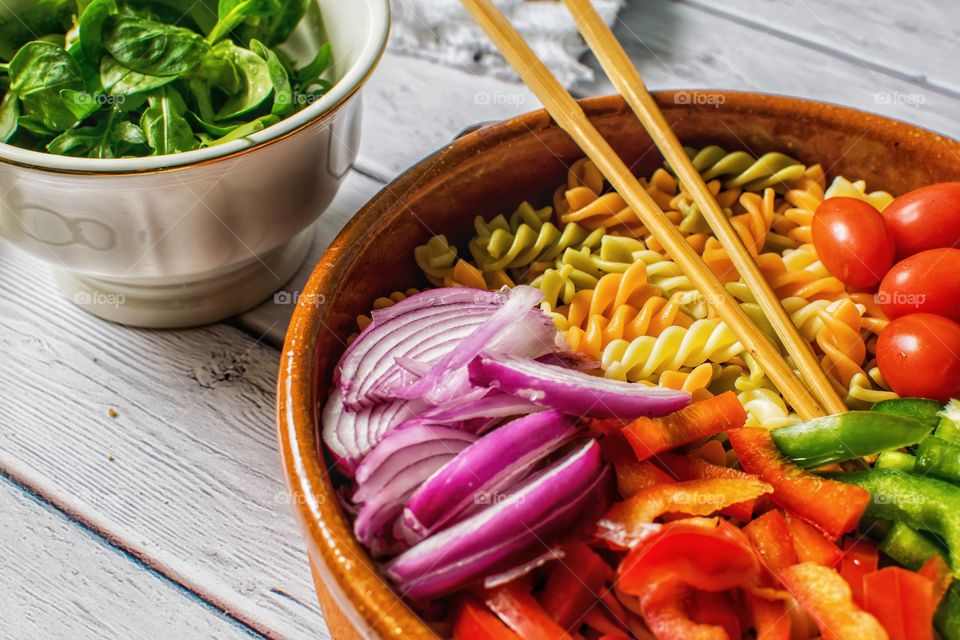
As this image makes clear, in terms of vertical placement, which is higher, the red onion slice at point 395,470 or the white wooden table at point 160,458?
the red onion slice at point 395,470

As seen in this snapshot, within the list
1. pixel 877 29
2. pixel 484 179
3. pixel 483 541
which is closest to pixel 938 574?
pixel 483 541

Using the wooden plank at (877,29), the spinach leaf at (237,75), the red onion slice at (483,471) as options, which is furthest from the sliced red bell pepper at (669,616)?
the wooden plank at (877,29)

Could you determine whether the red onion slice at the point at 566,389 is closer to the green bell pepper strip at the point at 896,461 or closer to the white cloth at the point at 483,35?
the green bell pepper strip at the point at 896,461

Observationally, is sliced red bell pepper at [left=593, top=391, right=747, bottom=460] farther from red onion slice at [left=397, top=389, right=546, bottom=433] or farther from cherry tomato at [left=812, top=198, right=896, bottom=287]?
cherry tomato at [left=812, top=198, right=896, bottom=287]

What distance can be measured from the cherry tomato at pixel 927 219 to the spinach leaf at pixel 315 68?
1.17m

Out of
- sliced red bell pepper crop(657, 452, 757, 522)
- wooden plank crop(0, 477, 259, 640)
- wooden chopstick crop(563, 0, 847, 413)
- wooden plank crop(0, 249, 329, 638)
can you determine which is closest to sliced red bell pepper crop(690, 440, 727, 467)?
sliced red bell pepper crop(657, 452, 757, 522)

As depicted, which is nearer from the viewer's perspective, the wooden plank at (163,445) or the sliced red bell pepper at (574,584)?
the sliced red bell pepper at (574,584)

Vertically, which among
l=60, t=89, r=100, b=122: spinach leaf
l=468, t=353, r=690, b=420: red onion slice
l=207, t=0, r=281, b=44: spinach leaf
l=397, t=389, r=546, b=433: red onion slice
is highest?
l=207, t=0, r=281, b=44: spinach leaf

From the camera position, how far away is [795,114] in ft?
6.29

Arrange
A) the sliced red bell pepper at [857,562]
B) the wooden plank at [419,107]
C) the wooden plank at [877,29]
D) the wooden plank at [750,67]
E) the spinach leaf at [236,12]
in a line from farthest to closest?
1. the wooden plank at [877,29]
2. the wooden plank at [750,67]
3. the wooden plank at [419,107]
4. the spinach leaf at [236,12]
5. the sliced red bell pepper at [857,562]

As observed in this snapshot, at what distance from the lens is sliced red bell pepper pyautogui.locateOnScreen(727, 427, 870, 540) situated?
4.44 ft

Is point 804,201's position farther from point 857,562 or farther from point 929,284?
point 857,562

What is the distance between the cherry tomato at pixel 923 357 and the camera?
1.59 metres

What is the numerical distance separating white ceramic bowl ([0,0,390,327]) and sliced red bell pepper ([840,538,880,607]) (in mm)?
1112
